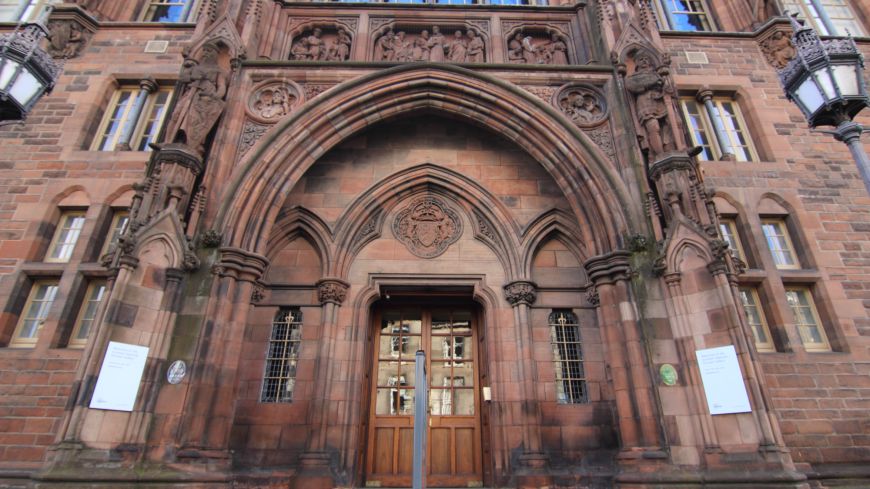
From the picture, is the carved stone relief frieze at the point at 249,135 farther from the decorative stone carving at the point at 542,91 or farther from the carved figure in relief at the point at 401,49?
the decorative stone carving at the point at 542,91

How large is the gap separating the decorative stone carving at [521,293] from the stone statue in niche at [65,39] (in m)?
11.0

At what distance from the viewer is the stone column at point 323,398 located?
732 centimetres

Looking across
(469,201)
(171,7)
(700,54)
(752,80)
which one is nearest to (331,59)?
(469,201)

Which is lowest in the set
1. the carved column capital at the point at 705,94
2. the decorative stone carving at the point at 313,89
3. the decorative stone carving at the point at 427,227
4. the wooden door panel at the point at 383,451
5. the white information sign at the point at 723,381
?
the wooden door panel at the point at 383,451

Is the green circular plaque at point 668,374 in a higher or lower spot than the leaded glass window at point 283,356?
lower

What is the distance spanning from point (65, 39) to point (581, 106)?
11.4 metres

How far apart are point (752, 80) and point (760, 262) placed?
4.54 metres

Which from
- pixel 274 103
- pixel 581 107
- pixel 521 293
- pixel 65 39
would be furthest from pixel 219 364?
pixel 65 39

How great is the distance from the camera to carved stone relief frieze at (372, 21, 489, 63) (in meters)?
9.95

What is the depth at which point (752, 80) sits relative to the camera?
1073 cm

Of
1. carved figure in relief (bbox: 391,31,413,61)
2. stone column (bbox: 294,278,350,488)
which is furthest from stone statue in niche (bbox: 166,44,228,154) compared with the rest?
carved figure in relief (bbox: 391,31,413,61)

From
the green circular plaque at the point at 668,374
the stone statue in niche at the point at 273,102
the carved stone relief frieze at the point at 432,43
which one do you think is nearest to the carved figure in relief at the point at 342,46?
the carved stone relief frieze at the point at 432,43

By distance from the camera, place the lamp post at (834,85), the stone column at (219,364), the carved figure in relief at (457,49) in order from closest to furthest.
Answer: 1. the lamp post at (834,85)
2. the stone column at (219,364)
3. the carved figure in relief at (457,49)

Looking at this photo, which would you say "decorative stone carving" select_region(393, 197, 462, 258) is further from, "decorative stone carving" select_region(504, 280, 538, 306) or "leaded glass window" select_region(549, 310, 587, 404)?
"leaded glass window" select_region(549, 310, 587, 404)
